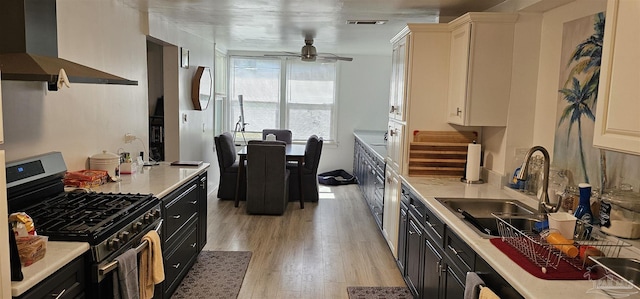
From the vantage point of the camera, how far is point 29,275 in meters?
1.54

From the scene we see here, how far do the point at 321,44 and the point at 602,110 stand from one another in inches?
202

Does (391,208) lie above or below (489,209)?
below

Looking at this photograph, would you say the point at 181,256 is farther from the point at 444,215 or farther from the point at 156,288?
the point at 444,215

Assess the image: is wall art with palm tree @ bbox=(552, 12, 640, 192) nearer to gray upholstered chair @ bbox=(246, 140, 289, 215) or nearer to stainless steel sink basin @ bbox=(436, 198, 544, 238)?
stainless steel sink basin @ bbox=(436, 198, 544, 238)

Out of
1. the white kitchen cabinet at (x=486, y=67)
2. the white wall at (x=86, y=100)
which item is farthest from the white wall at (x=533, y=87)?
the white wall at (x=86, y=100)

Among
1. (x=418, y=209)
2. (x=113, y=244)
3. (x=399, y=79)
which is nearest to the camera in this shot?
(x=113, y=244)

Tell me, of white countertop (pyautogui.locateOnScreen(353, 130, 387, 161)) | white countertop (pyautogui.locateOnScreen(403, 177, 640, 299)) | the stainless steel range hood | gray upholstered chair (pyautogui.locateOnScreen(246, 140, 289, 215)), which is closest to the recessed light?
white countertop (pyautogui.locateOnScreen(353, 130, 387, 161))

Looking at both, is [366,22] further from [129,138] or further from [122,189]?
[122,189]

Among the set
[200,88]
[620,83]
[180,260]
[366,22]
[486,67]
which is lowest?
[180,260]

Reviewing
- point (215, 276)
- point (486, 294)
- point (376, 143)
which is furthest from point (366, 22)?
point (486, 294)

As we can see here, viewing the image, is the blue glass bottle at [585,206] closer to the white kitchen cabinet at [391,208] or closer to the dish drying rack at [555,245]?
the dish drying rack at [555,245]

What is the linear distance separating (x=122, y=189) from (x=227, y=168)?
10.2 feet

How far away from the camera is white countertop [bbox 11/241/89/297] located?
147 centimetres

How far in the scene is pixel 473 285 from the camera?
1.89 m
